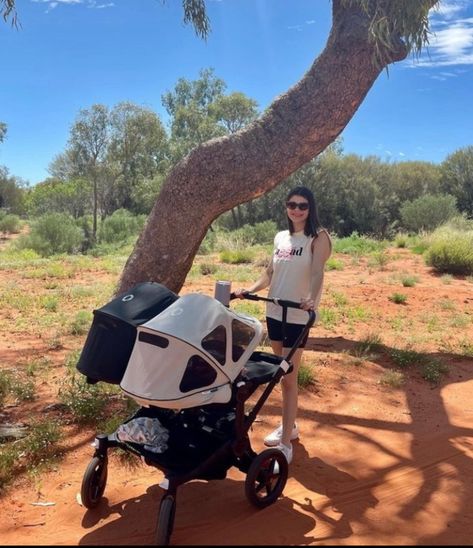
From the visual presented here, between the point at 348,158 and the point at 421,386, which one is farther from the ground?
the point at 348,158

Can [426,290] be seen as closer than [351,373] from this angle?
No

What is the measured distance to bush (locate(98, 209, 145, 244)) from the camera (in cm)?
2239

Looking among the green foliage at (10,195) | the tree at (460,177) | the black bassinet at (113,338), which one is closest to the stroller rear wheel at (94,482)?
the black bassinet at (113,338)

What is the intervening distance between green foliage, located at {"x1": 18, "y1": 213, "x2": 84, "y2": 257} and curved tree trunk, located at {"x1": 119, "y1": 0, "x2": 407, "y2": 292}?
14488mm

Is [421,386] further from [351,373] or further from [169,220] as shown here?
[169,220]

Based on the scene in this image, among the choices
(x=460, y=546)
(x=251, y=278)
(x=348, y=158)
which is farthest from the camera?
(x=348, y=158)

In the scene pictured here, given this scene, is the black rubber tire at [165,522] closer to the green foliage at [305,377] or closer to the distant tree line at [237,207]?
the green foliage at [305,377]

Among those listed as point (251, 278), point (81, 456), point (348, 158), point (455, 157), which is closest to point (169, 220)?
point (81, 456)

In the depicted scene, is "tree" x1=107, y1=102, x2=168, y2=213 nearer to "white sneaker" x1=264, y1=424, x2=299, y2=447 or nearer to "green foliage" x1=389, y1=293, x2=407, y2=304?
"green foliage" x1=389, y1=293, x2=407, y2=304

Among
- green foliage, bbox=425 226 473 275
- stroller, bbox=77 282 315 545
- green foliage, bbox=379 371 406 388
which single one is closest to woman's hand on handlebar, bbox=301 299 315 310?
stroller, bbox=77 282 315 545

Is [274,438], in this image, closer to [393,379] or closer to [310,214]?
[310,214]

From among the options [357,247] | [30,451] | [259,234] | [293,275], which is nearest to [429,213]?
[357,247]

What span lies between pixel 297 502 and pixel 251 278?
8802 millimetres

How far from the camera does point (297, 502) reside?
3.34 meters
